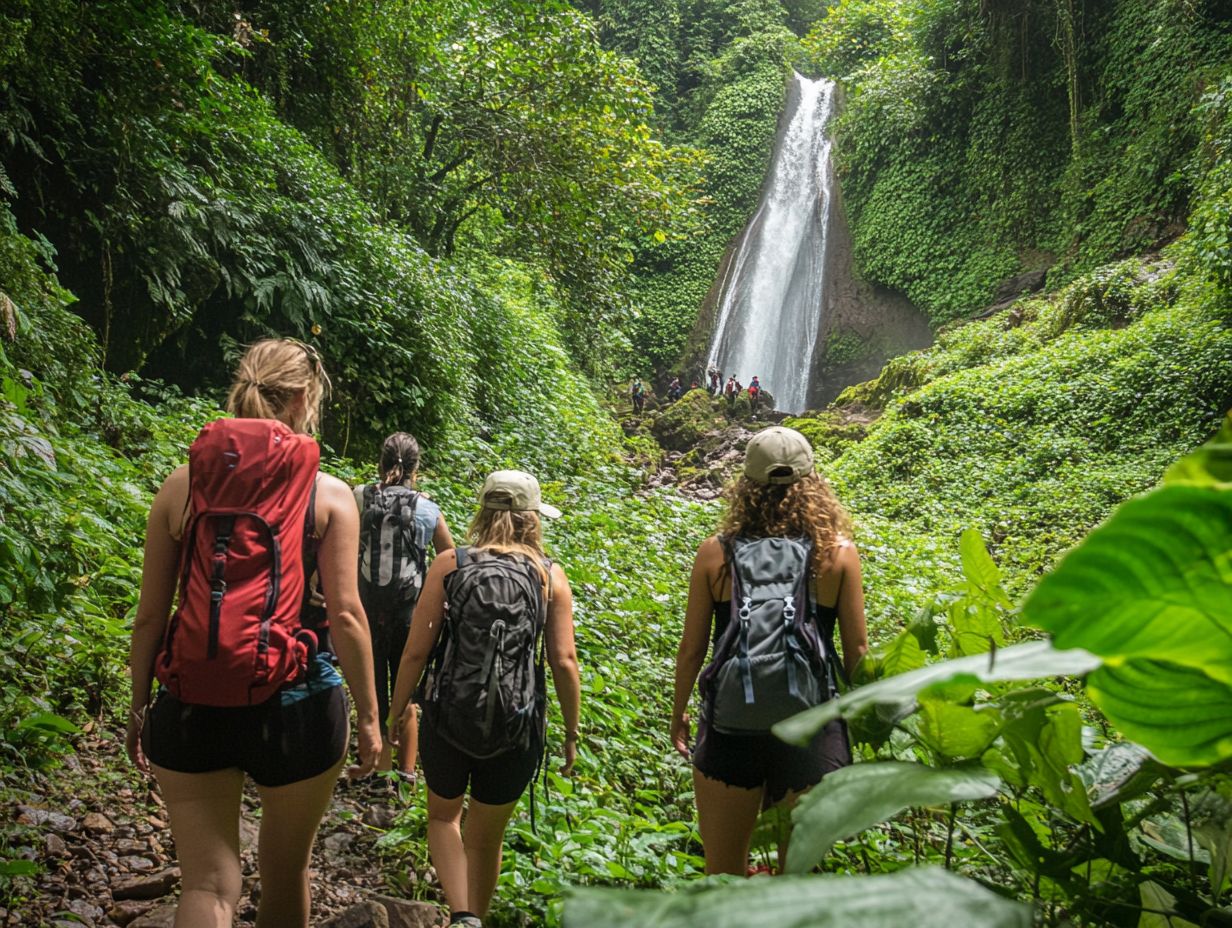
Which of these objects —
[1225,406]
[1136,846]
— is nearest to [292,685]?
[1136,846]

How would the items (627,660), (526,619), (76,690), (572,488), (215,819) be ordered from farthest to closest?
(572,488)
(627,660)
(76,690)
(526,619)
(215,819)

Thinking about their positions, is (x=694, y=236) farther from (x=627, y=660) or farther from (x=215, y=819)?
(x=215, y=819)

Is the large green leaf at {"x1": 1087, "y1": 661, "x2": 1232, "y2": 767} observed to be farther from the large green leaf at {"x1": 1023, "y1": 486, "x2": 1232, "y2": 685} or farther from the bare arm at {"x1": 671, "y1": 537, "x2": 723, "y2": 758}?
the bare arm at {"x1": 671, "y1": 537, "x2": 723, "y2": 758}

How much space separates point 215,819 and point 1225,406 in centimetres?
1197

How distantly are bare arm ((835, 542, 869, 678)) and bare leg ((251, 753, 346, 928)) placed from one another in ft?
4.88

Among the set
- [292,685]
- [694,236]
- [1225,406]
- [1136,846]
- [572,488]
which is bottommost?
[1136,846]

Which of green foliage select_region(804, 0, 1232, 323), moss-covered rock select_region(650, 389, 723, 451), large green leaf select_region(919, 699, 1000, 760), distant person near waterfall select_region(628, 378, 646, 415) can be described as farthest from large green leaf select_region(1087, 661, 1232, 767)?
distant person near waterfall select_region(628, 378, 646, 415)

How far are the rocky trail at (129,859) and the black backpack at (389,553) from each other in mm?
988

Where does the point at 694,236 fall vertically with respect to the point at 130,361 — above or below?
above

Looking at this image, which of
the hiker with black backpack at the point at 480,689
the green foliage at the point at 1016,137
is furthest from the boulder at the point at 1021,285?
the hiker with black backpack at the point at 480,689

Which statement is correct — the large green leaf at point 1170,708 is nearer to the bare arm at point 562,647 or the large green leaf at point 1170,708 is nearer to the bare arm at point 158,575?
the bare arm at point 158,575

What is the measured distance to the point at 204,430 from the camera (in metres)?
1.97

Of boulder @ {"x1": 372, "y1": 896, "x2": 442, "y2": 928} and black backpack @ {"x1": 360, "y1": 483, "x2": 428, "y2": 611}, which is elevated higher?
black backpack @ {"x1": 360, "y1": 483, "x2": 428, "y2": 611}

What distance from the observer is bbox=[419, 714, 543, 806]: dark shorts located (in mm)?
2586
